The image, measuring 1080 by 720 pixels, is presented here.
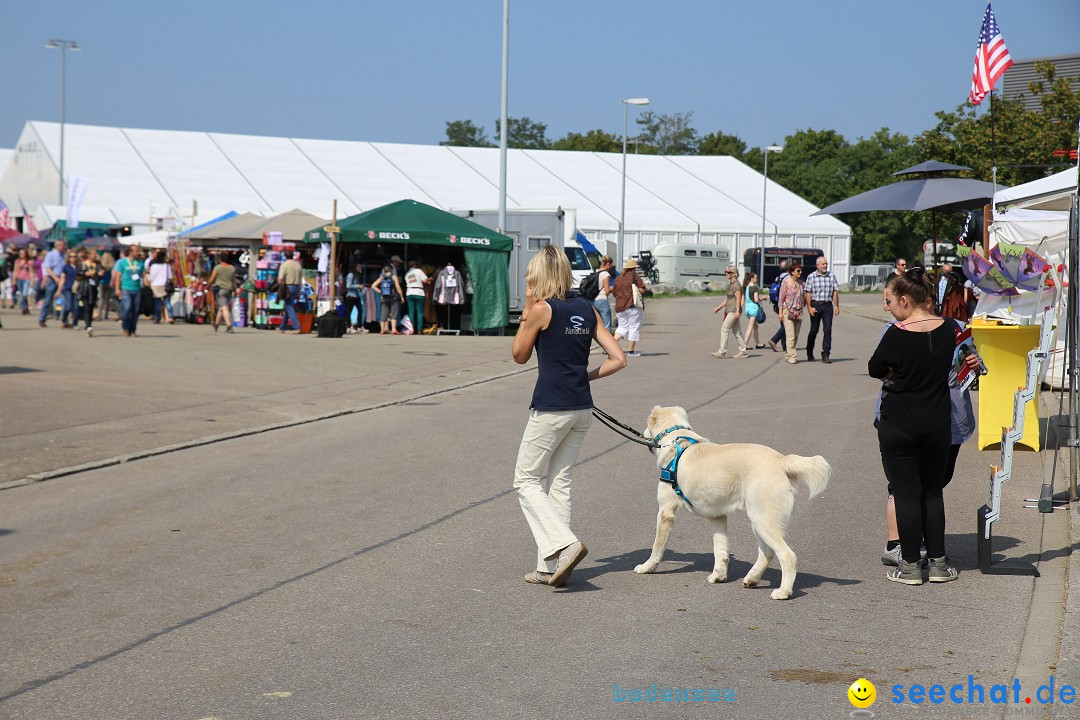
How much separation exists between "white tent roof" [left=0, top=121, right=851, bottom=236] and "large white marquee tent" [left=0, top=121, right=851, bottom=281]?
0.24 ft

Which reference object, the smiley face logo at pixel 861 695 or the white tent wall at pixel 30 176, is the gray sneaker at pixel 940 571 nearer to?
the smiley face logo at pixel 861 695

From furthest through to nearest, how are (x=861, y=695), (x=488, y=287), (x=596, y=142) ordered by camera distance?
(x=596, y=142) < (x=488, y=287) < (x=861, y=695)

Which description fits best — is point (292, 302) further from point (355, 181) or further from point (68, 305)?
point (355, 181)

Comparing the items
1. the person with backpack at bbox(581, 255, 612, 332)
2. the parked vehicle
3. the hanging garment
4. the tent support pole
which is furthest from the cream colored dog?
the parked vehicle

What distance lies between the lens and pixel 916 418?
20.3 feet

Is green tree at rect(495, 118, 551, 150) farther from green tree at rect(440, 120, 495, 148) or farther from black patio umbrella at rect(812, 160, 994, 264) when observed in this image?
black patio umbrella at rect(812, 160, 994, 264)

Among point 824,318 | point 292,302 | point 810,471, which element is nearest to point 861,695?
point 810,471

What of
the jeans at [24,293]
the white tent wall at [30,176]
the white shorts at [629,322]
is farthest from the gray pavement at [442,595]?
the white tent wall at [30,176]

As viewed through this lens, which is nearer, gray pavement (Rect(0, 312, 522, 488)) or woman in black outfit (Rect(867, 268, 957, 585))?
woman in black outfit (Rect(867, 268, 957, 585))

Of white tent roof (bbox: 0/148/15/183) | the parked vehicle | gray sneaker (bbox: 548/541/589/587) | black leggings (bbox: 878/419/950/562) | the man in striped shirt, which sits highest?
white tent roof (bbox: 0/148/15/183)

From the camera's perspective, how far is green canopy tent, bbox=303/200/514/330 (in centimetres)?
2592

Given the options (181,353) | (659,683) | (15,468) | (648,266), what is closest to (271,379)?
(181,353)

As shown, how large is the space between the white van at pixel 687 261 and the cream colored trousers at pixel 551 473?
5005 centimetres

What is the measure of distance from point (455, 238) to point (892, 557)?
20.3 meters
